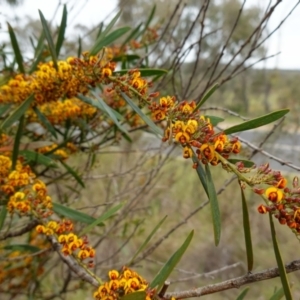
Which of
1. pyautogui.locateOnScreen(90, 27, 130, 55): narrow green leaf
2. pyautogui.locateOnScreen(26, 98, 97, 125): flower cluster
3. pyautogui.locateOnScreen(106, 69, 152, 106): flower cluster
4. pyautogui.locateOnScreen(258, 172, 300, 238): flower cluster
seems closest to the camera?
pyautogui.locateOnScreen(258, 172, 300, 238): flower cluster

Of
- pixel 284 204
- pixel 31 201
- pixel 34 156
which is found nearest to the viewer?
pixel 284 204

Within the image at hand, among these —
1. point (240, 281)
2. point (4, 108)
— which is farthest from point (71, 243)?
point (4, 108)

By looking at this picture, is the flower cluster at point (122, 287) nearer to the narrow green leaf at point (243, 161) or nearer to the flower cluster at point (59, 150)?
the narrow green leaf at point (243, 161)

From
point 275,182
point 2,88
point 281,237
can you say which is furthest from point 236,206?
point 275,182

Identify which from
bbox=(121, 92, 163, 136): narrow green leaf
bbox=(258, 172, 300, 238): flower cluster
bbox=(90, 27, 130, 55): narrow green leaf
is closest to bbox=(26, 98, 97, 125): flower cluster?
bbox=(90, 27, 130, 55): narrow green leaf

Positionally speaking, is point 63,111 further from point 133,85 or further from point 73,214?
point 133,85

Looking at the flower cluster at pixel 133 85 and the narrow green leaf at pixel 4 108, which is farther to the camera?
the narrow green leaf at pixel 4 108

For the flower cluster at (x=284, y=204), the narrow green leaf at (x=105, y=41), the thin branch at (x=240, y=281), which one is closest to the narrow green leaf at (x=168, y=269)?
the thin branch at (x=240, y=281)

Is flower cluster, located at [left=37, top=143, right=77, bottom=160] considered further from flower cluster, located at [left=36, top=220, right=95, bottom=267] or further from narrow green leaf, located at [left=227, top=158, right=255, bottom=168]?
narrow green leaf, located at [left=227, top=158, right=255, bottom=168]

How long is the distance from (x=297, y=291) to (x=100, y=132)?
2.63m

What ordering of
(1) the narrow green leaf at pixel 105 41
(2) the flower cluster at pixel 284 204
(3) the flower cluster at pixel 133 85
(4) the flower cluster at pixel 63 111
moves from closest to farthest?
1. (2) the flower cluster at pixel 284 204
2. (3) the flower cluster at pixel 133 85
3. (1) the narrow green leaf at pixel 105 41
4. (4) the flower cluster at pixel 63 111

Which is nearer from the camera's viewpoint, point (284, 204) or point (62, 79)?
point (284, 204)

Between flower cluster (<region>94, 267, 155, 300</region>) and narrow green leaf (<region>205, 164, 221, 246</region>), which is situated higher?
narrow green leaf (<region>205, 164, 221, 246</region>)

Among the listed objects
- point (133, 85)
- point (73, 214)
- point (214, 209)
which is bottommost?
point (73, 214)
